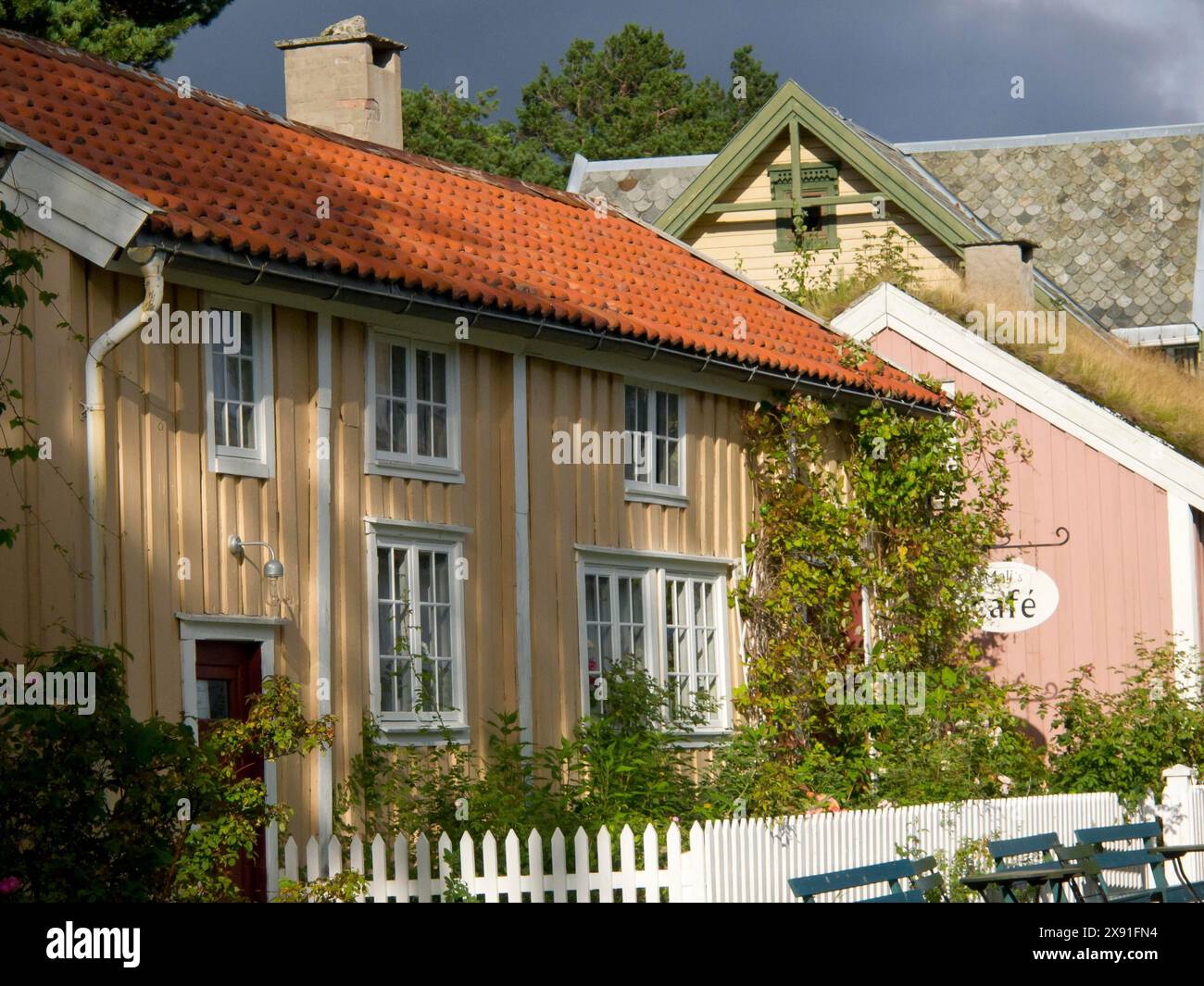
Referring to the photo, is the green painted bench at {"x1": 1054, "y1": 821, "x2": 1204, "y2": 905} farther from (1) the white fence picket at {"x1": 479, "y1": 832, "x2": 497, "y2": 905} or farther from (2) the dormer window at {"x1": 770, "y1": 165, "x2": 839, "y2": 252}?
(2) the dormer window at {"x1": 770, "y1": 165, "x2": 839, "y2": 252}

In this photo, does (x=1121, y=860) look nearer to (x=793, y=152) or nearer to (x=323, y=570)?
(x=323, y=570)

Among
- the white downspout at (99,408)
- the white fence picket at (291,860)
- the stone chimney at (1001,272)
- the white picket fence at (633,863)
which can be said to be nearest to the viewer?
the white picket fence at (633,863)

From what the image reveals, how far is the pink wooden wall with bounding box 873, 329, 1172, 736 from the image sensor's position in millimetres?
19969

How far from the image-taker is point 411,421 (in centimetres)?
1477

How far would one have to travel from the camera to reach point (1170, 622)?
19844mm

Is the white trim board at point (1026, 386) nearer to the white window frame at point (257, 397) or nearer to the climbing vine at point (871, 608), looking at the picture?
the climbing vine at point (871, 608)

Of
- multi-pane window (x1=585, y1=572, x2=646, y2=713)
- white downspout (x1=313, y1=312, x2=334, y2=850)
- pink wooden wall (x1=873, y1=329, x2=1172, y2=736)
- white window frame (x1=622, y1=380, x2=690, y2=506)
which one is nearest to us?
white downspout (x1=313, y1=312, x2=334, y2=850)

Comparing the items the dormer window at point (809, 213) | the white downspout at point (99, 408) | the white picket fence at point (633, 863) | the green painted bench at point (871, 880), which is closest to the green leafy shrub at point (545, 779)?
the white picket fence at point (633, 863)

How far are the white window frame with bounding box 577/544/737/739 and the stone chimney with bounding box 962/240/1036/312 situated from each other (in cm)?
720

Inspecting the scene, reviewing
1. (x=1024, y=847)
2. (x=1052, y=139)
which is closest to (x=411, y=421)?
(x=1024, y=847)

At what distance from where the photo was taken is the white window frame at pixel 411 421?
47.2 ft

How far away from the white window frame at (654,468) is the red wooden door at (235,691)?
454cm

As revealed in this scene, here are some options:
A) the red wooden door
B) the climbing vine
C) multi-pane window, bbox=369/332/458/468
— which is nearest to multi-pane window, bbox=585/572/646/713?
the climbing vine

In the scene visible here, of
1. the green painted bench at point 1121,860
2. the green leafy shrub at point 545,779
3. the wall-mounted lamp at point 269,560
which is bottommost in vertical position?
the green painted bench at point 1121,860
